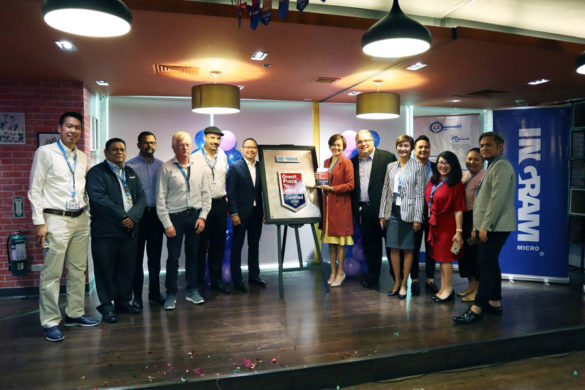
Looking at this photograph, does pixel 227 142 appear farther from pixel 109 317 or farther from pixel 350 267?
pixel 109 317

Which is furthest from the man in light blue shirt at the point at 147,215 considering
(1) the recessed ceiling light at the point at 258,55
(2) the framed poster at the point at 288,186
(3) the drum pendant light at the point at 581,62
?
(3) the drum pendant light at the point at 581,62

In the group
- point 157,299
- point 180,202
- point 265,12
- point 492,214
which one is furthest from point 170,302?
point 492,214

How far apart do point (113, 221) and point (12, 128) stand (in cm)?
211

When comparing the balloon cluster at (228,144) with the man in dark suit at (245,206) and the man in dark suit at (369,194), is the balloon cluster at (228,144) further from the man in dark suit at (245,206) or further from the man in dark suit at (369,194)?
the man in dark suit at (369,194)

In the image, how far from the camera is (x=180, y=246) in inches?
160

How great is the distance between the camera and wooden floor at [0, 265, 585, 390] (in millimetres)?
2652

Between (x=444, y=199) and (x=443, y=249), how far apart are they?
1.59ft

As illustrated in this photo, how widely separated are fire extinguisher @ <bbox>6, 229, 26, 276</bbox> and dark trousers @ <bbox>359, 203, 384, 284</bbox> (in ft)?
12.4

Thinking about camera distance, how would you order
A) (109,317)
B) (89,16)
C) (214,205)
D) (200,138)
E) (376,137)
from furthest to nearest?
(376,137)
(200,138)
(214,205)
(109,317)
(89,16)

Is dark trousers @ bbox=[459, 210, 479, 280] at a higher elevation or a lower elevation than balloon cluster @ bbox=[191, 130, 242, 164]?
lower

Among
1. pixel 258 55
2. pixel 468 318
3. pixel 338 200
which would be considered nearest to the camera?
pixel 468 318

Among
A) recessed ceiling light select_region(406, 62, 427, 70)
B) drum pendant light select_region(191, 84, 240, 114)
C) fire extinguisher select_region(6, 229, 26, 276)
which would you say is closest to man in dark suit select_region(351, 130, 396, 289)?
recessed ceiling light select_region(406, 62, 427, 70)

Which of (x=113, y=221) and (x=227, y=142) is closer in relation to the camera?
(x=113, y=221)

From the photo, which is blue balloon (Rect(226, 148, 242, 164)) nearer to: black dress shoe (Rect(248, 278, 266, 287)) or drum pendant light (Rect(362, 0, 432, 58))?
black dress shoe (Rect(248, 278, 266, 287))
